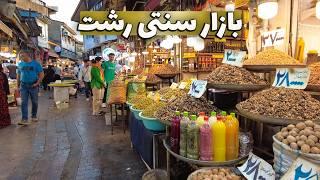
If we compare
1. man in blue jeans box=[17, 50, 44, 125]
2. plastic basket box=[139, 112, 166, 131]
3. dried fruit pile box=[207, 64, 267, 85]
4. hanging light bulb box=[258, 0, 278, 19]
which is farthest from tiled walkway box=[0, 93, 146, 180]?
hanging light bulb box=[258, 0, 278, 19]

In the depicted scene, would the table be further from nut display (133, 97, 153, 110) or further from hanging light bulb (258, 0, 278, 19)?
hanging light bulb (258, 0, 278, 19)

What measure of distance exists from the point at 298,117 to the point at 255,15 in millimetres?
4019

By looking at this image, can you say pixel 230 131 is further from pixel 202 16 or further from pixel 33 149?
pixel 33 149

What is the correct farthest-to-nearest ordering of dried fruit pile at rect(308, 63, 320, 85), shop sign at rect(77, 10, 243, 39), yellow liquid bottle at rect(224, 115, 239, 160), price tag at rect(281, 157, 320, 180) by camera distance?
shop sign at rect(77, 10, 243, 39)
dried fruit pile at rect(308, 63, 320, 85)
yellow liquid bottle at rect(224, 115, 239, 160)
price tag at rect(281, 157, 320, 180)

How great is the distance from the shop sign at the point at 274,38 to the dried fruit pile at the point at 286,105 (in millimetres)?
2210

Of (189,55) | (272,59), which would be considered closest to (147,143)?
(272,59)

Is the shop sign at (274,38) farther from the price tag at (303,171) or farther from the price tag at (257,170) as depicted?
the price tag at (303,171)

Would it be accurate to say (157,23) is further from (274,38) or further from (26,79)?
(26,79)

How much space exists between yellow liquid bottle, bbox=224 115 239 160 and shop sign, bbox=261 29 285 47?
9.11 ft

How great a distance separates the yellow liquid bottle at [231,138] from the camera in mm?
2767

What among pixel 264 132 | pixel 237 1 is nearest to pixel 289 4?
pixel 237 1

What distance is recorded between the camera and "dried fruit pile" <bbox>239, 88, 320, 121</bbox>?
2.67m

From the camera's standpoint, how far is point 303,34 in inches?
203

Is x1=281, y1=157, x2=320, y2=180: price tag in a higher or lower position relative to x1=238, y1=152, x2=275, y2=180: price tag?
higher
